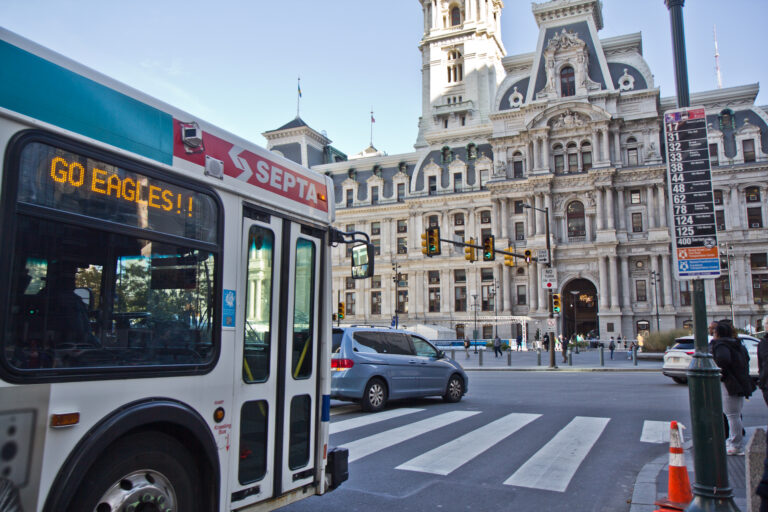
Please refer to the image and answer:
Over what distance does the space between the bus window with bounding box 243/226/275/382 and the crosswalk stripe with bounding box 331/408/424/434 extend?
18.1 feet

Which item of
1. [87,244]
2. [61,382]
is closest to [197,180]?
[87,244]

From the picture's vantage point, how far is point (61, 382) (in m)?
3.13

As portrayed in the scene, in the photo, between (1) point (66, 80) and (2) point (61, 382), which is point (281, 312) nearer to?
(2) point (61, 382)

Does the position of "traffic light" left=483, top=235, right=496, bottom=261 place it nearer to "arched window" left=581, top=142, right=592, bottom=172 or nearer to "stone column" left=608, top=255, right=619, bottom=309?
"stone column" left=608, top=255, right=619, bottom=309

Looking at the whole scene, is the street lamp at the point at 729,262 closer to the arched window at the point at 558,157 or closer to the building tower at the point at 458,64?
the arched window at the point at 558,157

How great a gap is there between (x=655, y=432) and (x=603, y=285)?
165 feet

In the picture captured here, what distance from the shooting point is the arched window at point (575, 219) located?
60469 mm

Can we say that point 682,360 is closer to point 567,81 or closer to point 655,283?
point 655,283

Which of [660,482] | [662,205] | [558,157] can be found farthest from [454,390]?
[558,157]

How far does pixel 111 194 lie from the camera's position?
11.6 ft

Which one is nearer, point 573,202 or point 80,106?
point 80,106

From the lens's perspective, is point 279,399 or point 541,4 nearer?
point 279,399

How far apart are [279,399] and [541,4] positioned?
6786 centimetres

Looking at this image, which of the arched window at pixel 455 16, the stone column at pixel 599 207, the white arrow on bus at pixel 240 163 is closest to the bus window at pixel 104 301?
the white arrow on bus at pixel 240 163
